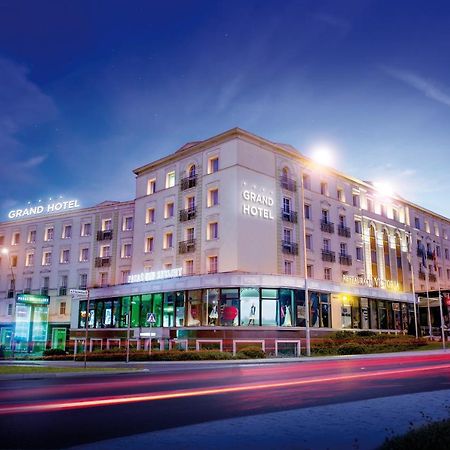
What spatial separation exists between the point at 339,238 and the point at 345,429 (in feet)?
155

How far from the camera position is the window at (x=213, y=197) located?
46.8 metres

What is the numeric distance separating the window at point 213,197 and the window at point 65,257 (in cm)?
2339

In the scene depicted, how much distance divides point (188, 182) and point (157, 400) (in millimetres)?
36819

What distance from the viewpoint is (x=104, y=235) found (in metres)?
59.2

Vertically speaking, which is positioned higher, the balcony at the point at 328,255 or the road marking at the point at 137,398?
the balcony at the point at 328,255

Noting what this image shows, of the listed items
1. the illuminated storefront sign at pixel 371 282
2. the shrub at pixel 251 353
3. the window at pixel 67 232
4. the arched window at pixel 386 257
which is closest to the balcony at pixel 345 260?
the illuminated storefront sign at pixel 371 282

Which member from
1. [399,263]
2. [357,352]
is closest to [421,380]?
[357,352]

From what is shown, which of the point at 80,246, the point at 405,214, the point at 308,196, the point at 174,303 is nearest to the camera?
the point at 174,303

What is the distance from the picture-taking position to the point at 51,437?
362 inches

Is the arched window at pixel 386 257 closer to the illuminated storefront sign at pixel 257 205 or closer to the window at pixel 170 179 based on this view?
the illuminated storefront sign at pixel 257 205

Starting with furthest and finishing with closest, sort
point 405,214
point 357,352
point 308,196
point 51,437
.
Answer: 1. point 405,214
2. point 308,196
3. point 357,352
4. point 51,437

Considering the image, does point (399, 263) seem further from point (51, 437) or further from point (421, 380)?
point (51, 437)

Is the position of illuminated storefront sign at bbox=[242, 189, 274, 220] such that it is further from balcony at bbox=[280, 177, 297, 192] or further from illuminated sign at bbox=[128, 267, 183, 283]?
illuminated sign at bbox=[128, 267, 183, 283]

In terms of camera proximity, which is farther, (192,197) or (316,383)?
(192,197)
